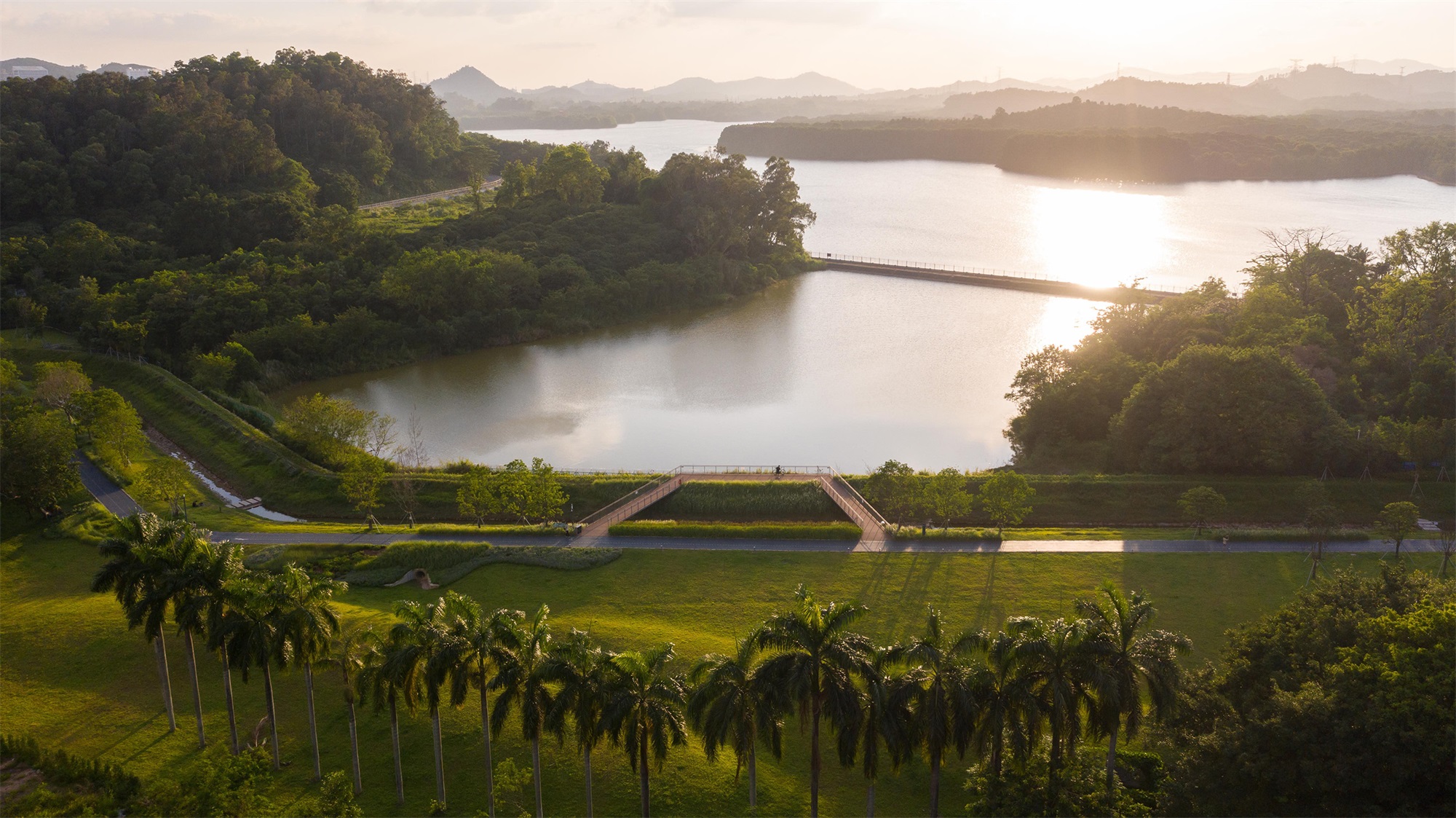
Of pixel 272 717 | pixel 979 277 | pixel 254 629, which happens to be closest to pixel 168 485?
pixel 272 717

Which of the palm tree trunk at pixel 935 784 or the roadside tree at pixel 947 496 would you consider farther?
the roadside tree at pixel 947 496

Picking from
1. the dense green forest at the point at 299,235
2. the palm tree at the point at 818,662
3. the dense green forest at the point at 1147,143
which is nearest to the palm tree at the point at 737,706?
the palm tree at the point at 818,662

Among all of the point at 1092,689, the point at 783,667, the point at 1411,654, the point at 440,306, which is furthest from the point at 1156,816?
the point at 440,306

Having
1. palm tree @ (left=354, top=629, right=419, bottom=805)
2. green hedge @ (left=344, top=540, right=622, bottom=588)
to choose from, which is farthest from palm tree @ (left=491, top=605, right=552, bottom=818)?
green hedge @ (left=344, top=540, right=622, bottom=588)

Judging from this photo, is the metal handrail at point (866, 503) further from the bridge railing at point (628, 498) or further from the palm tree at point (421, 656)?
the palm tree at point (421, 656)

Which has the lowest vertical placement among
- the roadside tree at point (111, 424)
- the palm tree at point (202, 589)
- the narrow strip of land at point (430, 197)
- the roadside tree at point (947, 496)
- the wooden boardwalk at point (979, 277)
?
the roadside tree at point (947, 496)

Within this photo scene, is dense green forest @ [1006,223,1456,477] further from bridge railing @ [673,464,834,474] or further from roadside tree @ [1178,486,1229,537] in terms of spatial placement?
bridge railing @ [673,464,834,474]

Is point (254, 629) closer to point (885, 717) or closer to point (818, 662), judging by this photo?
point (818, 662)
